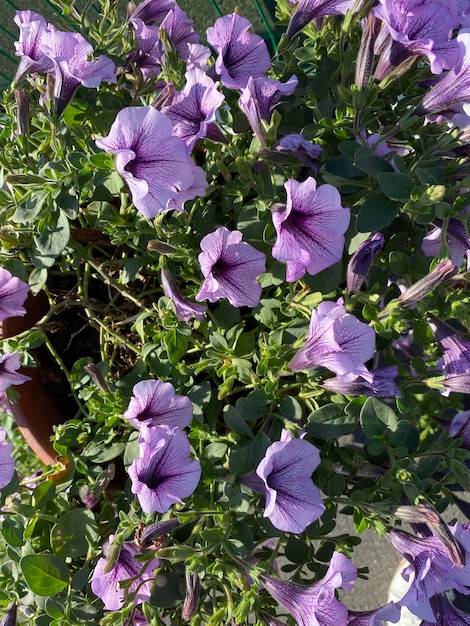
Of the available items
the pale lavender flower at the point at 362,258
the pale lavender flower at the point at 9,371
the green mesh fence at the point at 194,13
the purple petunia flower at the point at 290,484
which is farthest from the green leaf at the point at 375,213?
the green mesh fence at the point at 194,13

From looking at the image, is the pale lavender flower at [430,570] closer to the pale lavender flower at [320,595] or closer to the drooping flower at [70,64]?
the pale lavender flower at [320,595]

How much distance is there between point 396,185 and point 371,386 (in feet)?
0.71

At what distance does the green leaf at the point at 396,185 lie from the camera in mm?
656

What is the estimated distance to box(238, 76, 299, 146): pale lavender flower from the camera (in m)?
0.67

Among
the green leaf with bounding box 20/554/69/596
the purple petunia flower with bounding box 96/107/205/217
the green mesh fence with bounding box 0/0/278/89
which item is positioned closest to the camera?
the purple petunia flower with bounding box 96/107/205/217

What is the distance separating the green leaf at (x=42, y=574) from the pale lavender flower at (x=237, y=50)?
0.57 meters

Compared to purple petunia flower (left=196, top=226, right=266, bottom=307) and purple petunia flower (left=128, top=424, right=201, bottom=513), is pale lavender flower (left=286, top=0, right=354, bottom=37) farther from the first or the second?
purple petunia flower (left=128, top=424, right=201, bottom=513)

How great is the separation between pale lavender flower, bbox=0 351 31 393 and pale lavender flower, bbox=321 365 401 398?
378 millimetres

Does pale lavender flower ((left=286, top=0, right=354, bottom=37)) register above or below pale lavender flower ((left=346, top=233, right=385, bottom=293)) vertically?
above

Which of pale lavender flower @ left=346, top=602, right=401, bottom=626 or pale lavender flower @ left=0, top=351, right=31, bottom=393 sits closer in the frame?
pale lavender flower @ left=346, top=602, right=401, bottom=626

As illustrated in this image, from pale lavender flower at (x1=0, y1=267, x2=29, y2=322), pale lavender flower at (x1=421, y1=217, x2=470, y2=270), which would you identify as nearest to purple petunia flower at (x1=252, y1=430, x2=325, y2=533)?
pale lavender flower at (x1=421, y1=217, x2=470, y2=270)

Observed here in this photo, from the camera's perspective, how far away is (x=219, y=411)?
0.85 meters

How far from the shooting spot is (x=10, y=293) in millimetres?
809

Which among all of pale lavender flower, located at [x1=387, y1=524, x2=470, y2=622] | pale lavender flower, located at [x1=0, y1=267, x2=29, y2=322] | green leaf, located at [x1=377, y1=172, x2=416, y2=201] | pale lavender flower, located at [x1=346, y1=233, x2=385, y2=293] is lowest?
pale lavender flower, located at [x1=387, y1=524, x2=470, y2=622]
